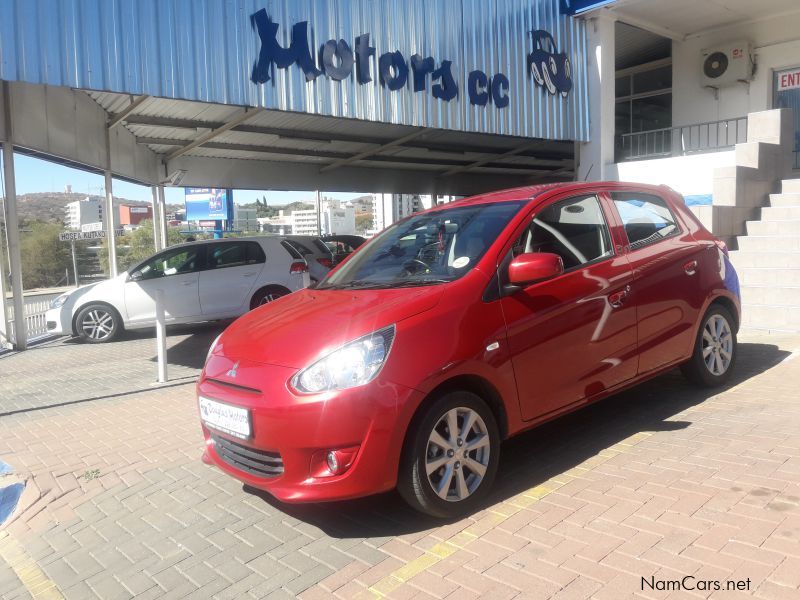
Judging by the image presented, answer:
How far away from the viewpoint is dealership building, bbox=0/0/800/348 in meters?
7.79

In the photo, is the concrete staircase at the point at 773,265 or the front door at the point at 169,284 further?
the front door at the point at 169,284

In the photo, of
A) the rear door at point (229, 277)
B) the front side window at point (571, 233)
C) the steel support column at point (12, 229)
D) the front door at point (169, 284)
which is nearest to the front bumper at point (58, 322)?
the steel support column at point (12, 229)

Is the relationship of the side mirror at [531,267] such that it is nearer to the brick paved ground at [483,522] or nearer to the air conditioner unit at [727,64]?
the brick paved ground at [483,522]

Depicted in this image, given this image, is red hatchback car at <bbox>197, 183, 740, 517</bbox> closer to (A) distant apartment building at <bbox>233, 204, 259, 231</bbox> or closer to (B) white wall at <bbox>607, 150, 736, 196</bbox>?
(B) white wall at <bbox>607, 150, 736, 196</bbox>

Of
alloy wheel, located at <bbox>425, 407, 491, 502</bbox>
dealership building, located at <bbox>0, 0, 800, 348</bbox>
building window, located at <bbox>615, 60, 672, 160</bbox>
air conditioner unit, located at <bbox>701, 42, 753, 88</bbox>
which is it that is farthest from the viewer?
building window, located at <bbox>615, 60, 672, 160</bbox>

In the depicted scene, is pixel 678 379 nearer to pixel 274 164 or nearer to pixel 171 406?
pixel 171 406

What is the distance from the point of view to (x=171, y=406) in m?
6.38

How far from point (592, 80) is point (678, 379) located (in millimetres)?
9525

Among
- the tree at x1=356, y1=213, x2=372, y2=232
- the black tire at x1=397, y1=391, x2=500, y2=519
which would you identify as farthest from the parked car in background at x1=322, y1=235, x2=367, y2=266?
the tree at x1=356, y1=213, x2=372, y2=232

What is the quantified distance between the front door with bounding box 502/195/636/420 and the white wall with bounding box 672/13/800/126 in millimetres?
12691

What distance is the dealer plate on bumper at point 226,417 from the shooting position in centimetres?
349

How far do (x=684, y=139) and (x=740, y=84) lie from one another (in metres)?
1.66

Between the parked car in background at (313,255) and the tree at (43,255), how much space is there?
4249 mm

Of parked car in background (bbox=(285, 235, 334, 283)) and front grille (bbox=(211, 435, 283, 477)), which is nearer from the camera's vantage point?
front grille (bbox=(211, 435, 283, 477))
